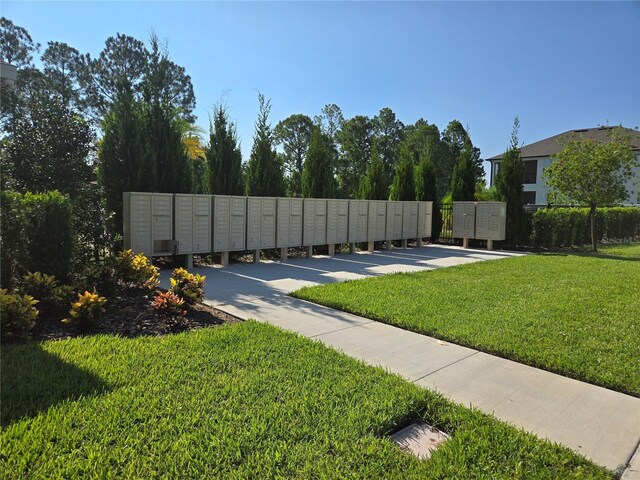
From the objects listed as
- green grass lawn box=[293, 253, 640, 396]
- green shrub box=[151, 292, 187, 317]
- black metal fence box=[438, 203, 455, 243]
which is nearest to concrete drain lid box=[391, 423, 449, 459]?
green grass lawn box=[293, 253, 640, 396]

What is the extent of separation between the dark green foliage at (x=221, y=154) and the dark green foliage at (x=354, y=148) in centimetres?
2148

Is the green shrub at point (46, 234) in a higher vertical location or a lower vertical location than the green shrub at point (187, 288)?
higher

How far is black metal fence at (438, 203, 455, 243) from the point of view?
53.7 ft

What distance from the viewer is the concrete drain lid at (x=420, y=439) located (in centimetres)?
250

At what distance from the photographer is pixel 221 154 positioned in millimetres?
10789

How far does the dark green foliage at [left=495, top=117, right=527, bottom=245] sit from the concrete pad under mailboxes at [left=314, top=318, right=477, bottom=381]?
12.1 m

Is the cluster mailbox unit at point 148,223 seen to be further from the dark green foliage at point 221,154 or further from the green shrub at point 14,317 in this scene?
the green shrub at point 14,317

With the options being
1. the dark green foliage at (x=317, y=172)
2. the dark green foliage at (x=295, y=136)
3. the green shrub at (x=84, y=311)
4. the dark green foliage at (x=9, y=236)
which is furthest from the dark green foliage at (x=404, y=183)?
the dark green foliage at (x=295, y=136)

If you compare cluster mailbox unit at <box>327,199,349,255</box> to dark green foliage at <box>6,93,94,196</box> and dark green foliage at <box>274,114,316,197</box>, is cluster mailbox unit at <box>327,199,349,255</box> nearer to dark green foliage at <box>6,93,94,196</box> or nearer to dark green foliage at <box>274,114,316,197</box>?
dark green foliage at <box>6,93,94,196</box>

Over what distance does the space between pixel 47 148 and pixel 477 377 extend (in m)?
8.02

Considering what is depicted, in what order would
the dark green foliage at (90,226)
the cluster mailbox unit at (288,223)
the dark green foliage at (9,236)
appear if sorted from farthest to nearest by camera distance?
1. the cluster mailbox unit at (288,223)
2. the dark green foliage at (90,226)
3. the dark green foliage at (9,236)

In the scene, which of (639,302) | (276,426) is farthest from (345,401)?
(639,302)

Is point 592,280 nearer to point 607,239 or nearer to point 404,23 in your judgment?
point 404,23

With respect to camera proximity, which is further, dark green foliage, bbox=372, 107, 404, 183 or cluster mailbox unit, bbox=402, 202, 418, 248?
dark green foliage, bbox=372, 107, 404, 183
